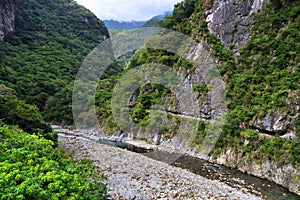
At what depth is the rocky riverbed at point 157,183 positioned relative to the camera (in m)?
10.0

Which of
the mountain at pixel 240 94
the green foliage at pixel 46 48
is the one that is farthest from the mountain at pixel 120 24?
the mountain at pixel 240 94

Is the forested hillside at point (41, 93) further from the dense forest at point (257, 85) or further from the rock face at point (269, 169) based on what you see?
the dense forest at point (257, 85)

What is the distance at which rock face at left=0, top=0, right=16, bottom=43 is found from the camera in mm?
48344

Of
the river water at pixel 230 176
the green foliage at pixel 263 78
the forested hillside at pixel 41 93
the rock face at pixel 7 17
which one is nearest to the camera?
the forested hillside at pixel 41 93

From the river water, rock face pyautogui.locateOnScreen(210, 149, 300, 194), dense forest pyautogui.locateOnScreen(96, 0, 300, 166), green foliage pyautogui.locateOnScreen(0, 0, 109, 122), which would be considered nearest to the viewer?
the river water

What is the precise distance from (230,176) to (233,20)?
17997 mm

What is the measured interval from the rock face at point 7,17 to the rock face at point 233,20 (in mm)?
42627

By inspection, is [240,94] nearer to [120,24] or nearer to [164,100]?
[164,100]

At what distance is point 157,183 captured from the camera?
37.4ft

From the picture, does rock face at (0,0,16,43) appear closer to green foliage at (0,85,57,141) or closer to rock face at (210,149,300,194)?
green foliage at (0,85,57,141)

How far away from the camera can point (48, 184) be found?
561cm

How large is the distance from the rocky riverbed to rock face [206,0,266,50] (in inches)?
621

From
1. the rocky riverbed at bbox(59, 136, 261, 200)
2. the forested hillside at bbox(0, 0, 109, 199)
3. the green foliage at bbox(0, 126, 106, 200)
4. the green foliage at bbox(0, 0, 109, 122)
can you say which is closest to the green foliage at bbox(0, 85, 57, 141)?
the forested hillside at bbox(0, 0, 109, 199)

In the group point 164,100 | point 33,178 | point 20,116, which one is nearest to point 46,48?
point 164,100
